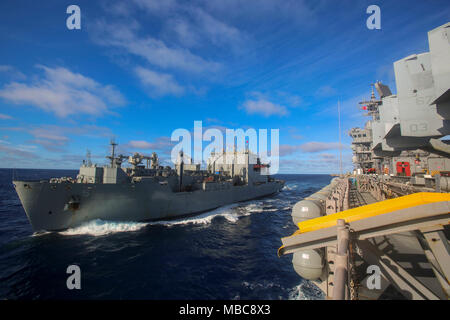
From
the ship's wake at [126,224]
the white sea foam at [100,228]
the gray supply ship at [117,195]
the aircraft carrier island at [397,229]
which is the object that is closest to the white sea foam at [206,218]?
the ship's wake at [126,224]

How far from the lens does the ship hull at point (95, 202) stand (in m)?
15.7

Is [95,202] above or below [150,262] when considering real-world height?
above

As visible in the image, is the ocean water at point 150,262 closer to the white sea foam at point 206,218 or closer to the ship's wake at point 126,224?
the ship's wake at point 126,224

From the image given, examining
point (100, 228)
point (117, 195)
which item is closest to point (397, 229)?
point (117, 195)

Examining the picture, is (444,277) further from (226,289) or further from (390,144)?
(390,144)

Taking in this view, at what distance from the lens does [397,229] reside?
2990mm

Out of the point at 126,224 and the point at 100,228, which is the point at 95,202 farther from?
the point at 126,224

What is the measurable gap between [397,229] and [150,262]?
1293 cm

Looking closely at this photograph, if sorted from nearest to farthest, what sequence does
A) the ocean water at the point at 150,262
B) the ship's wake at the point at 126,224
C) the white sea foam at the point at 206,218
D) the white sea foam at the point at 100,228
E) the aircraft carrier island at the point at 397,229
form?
1. the aircraft carrier island at the point at 397,229
2. the ocean water at the point at 150,262
3. the white sea foam at the point at 100,228
4. the ship's wake at the point at 126,224
5. the white sea foam at the point at 206,218

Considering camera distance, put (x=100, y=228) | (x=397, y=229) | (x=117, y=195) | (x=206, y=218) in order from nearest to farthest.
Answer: (x=397, y=229)
(x=100, y=228)
(x=117, y=195)
(x=206, y=218)

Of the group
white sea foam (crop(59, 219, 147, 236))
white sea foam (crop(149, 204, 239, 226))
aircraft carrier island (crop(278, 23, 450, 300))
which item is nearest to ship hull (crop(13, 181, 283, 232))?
white sea foam (crop(59, 219, 147, 236))

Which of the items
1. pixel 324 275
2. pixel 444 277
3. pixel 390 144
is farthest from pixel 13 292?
pixel 390 144
